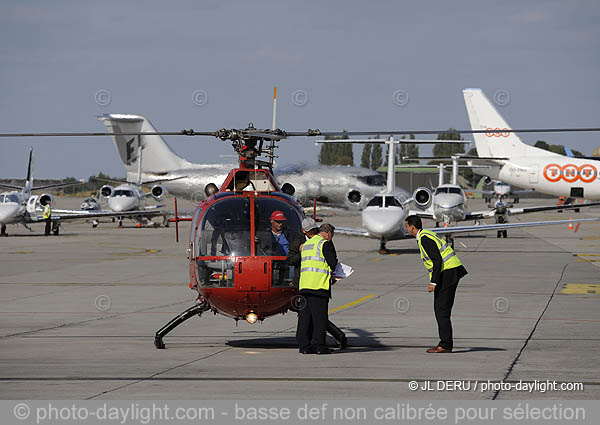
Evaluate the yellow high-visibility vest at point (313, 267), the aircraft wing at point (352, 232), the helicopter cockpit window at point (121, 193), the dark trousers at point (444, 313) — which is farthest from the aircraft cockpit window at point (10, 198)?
the dark trousers at point (444, 313)

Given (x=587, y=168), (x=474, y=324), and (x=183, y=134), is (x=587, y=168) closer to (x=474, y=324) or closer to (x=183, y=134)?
(x=474, y=324)

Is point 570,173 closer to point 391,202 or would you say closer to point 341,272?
point 391,202

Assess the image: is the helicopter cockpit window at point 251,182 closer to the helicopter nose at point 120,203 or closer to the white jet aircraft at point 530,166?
the helicopter nose at point 120,203

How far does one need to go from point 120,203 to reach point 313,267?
41129 millimetres

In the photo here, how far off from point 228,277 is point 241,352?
1086 millimetres

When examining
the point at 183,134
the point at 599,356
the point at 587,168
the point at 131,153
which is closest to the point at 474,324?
the point at 599,356

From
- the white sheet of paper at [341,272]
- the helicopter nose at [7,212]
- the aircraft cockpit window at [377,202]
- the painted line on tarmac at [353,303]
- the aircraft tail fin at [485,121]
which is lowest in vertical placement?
the helicopter nose at [7,212]

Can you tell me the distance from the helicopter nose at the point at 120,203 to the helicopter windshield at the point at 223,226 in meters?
40.0

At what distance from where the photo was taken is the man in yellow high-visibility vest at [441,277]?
38.9ft

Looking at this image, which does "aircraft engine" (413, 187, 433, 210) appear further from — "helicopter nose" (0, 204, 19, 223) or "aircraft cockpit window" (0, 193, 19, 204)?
"aircraft cockpit window" (0, 193, 19, 204)

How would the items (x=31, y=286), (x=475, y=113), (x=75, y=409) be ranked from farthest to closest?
(x=475, y=113)
(x=31, y=286)
(x=75, y=409)

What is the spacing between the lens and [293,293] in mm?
11953

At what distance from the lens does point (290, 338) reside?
13664 millimetres

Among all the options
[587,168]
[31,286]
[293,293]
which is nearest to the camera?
[293,293]
